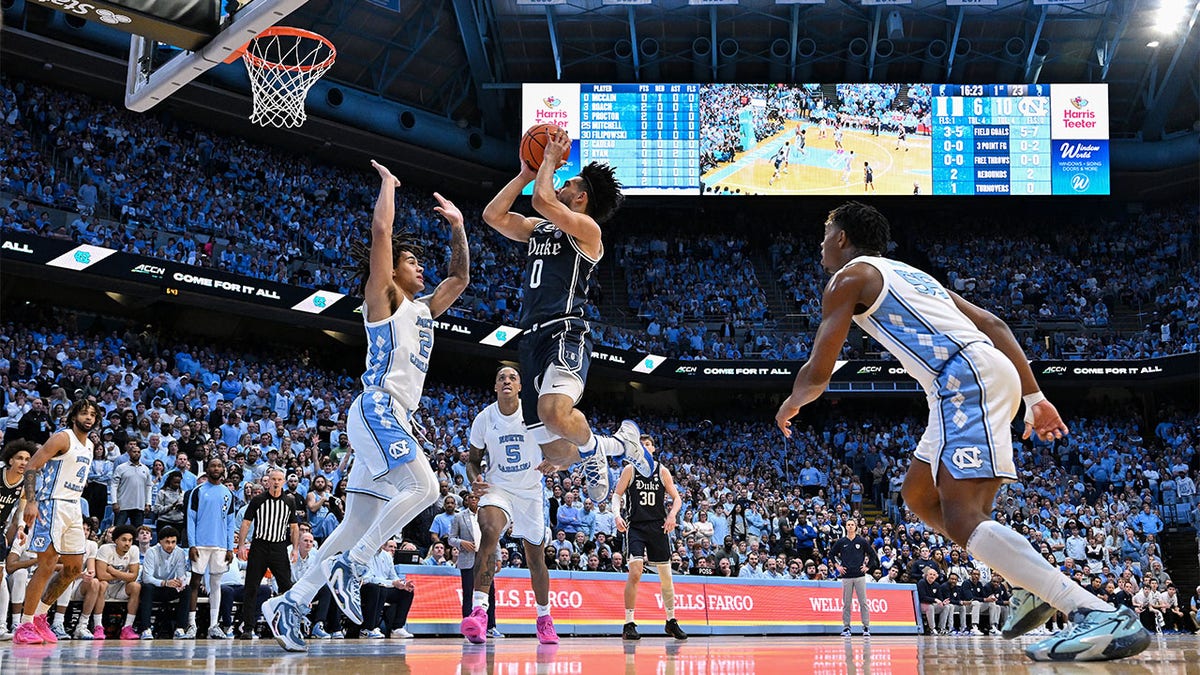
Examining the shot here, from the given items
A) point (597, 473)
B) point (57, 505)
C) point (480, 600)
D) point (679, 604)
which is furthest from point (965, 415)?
point (679, 604)

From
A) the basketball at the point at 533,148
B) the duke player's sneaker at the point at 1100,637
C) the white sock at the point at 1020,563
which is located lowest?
the duke player's sneaker at the point at 1100,637

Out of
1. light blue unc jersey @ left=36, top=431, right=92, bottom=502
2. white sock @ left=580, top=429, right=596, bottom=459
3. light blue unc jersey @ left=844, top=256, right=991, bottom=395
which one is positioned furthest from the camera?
light blue unc jersey @ left=36, top=431, right=92, bottom=502

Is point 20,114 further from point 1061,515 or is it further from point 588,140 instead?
point 1061,515

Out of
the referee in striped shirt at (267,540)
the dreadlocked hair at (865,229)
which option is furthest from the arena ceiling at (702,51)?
the dreadlocked hair at (865,229)

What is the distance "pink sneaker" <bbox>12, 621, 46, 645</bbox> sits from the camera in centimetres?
801

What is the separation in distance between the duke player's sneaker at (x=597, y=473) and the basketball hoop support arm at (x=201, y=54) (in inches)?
150

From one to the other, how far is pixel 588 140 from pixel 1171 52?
648 inches

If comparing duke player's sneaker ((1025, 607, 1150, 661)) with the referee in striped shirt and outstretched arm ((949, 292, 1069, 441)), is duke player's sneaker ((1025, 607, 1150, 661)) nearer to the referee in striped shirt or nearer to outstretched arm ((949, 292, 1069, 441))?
outstretched arm ((949, 292, 1069, 441))

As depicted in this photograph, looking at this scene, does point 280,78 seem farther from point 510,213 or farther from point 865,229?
point 865,229

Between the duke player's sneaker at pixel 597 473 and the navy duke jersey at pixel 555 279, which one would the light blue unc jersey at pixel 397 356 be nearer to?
the navy duke jersey at pixel 555 279

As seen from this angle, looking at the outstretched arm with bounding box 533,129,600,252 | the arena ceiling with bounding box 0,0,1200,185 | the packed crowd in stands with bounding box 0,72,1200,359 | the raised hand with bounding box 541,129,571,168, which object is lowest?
the outstretched arm with bounding box 533,129,600,252

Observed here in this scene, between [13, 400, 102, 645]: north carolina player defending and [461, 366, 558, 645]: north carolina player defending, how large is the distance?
122 inches

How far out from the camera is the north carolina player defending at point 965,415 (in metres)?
3.98

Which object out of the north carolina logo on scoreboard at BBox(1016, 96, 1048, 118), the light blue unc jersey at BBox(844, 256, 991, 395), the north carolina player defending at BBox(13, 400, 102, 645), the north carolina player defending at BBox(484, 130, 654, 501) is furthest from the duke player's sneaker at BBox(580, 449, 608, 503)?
the north carolina logo on scoreboard at BBox(1016, 96, 1048, 118)
